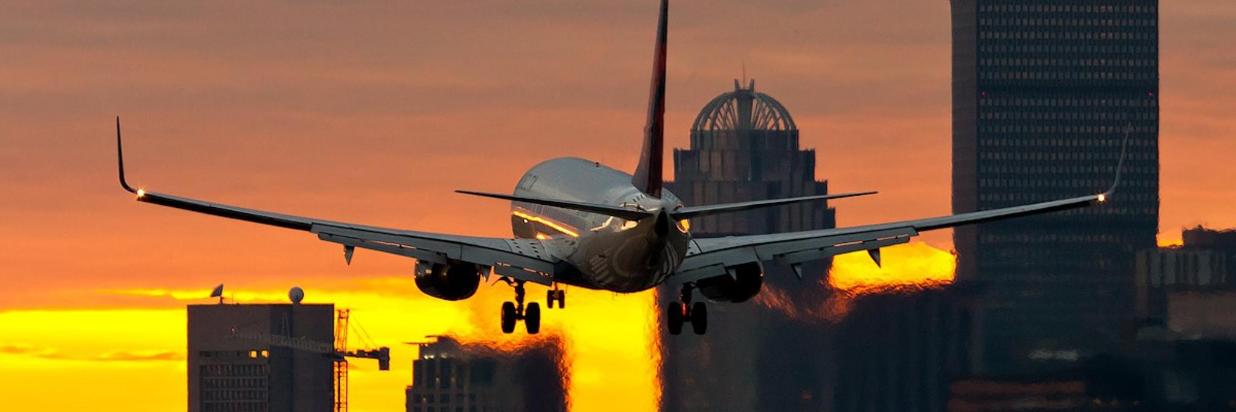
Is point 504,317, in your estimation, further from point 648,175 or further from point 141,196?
point 141,196

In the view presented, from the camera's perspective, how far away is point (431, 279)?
404ft

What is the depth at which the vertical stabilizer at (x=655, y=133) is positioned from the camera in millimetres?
121562

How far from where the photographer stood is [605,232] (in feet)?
390

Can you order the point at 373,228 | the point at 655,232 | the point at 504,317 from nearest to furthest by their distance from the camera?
the point at 655,232 < the point at 373,228 < the point at 504,317

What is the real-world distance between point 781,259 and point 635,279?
960 cm

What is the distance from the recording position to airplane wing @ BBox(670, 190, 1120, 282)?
123m

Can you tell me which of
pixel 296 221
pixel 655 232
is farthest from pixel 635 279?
pixel 296 221

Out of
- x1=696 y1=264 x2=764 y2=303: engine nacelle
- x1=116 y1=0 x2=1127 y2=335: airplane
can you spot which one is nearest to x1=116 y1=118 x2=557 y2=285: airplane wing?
x1=116 y1=0 x2=1127 y2=335: airplane

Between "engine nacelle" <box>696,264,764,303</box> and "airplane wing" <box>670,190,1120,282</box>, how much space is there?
0.67 meters

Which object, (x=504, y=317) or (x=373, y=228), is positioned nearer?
(x=373, y=228)

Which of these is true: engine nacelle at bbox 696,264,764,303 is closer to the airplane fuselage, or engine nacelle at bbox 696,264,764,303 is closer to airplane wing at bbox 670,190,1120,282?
airplane wing at bbox 670,190,1120,282

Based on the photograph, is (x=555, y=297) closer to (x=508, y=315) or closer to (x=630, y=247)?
(x=508, y=315)

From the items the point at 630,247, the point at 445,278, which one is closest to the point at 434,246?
the point at 445,278

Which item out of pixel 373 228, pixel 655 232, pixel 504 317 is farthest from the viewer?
pixel 504 317
